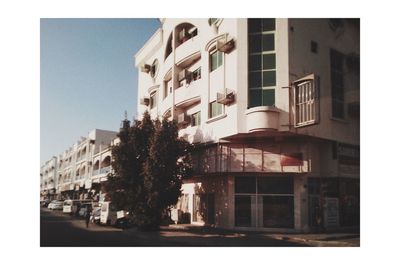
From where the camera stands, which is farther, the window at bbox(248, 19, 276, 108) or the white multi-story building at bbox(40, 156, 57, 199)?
the window at bbox(248, 19, 276, 108)

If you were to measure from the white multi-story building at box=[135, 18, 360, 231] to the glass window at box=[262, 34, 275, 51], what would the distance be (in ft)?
0.14

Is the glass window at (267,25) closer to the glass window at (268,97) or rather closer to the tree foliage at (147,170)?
the glass window at (268,97)

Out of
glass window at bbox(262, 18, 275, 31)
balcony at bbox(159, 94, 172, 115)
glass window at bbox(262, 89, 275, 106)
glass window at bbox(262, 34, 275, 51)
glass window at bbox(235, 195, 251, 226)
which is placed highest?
glass window at bbox(262, 18, 275, 31)

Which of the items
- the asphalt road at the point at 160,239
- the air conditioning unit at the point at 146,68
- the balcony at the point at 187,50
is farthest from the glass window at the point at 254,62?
the air conditioning unit at the point at 146,68

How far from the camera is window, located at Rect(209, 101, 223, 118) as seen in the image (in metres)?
18.6

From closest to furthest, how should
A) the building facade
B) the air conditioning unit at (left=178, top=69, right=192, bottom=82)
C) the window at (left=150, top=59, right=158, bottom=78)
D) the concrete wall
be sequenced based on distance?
1. the concrete wall
2. the air conditioning unit at (left=178, top=69, right=192, bottom=82)
3. the window at (left=150, top=59, right=158, bottom=78)
4. the building facade

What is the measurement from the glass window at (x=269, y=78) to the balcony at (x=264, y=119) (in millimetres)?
1142

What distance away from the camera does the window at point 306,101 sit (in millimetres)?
14992

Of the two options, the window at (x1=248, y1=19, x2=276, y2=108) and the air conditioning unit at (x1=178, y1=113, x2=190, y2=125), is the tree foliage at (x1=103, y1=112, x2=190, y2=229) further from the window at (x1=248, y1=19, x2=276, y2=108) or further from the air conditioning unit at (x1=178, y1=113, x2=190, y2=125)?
the window at (x1=248, y1=19, x2=276, y2=108)

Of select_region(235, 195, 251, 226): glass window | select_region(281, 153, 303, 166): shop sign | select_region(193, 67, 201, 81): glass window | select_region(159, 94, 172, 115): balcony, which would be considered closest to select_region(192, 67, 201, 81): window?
select_region(193, 67, 201, 81): glass window

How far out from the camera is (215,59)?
62.5ft
